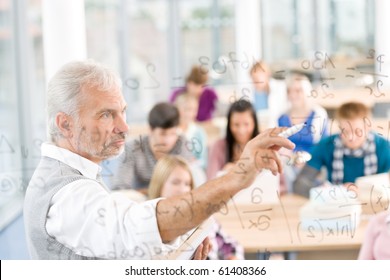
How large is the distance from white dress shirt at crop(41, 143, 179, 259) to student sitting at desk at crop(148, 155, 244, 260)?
0.72 meters

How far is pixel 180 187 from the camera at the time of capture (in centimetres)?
183

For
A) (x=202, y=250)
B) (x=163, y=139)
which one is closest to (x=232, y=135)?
(x=163, y=139)

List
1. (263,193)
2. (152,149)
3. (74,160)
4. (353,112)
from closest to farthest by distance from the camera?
(74,160) → (263,193) → (353,112) → (152,149)

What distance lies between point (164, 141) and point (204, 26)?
5361mm

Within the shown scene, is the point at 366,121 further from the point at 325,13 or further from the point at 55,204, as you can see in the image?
the point at 325,13

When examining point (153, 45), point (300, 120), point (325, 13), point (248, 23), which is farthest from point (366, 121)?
point (325, 13)

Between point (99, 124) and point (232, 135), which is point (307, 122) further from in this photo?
point (232, 135)

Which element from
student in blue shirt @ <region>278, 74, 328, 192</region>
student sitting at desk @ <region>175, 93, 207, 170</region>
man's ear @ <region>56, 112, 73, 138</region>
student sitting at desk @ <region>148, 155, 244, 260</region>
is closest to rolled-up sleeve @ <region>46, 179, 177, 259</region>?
man's ear @ <region>56, 112, 73, 138</region>

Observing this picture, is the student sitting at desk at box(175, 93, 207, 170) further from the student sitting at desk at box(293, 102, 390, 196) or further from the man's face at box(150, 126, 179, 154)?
the student sitting at desk at box(293, 102, 390, 196)

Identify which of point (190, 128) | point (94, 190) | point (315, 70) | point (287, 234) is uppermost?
point (315, 70)

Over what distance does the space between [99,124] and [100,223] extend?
183mm

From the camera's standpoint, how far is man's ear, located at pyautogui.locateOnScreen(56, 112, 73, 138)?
1.14m

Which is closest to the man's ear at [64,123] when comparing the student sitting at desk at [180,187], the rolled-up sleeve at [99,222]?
the rolled-up sleeve at [99,222]

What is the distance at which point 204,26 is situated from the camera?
24.7 ft
